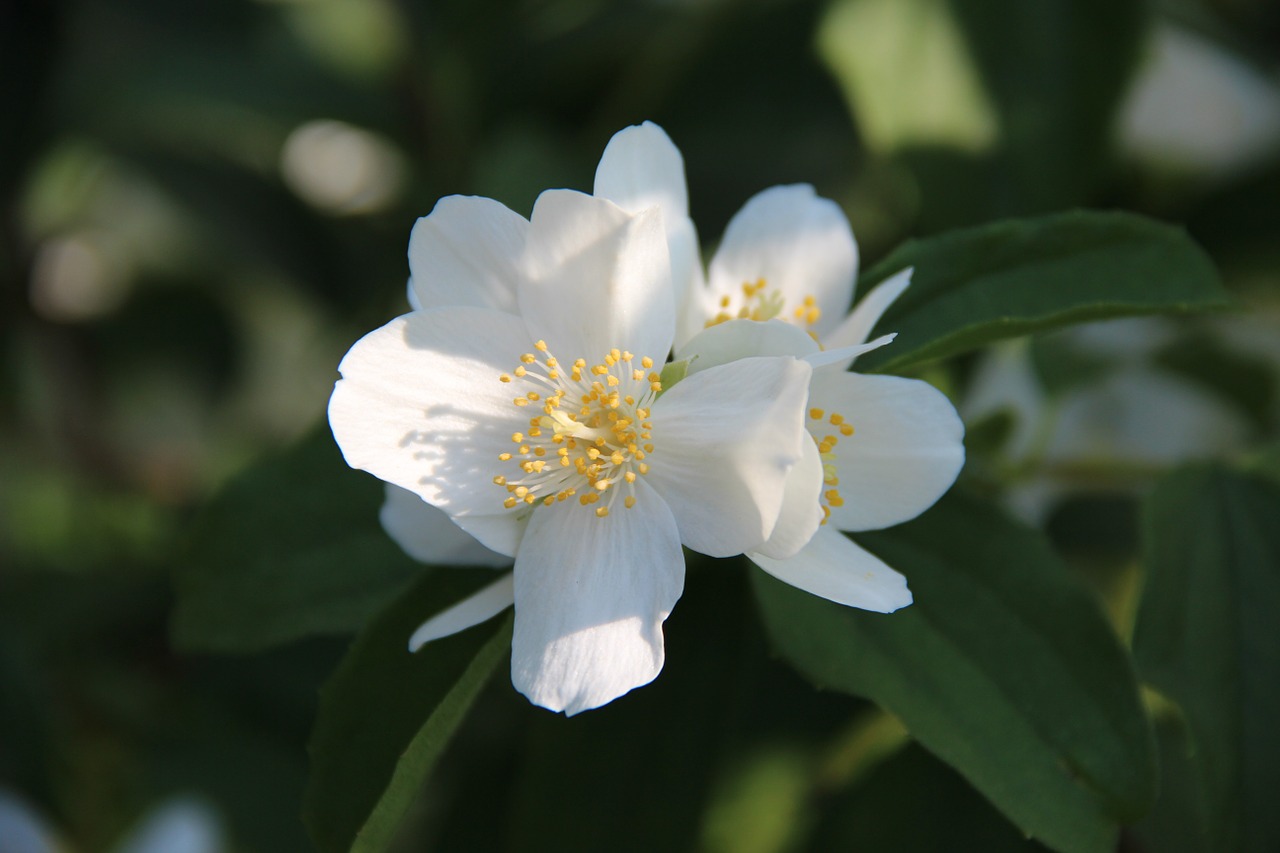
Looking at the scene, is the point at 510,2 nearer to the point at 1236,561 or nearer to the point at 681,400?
the point at 681,400

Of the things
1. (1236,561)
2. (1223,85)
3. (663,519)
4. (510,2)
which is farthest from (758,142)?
(663,519)

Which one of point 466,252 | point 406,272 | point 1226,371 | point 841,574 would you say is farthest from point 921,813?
point 406,272

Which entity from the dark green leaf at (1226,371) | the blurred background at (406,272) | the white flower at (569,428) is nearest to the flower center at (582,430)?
the white flower at (569,428)

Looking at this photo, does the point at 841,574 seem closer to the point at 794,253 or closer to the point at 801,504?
the point at 801,504

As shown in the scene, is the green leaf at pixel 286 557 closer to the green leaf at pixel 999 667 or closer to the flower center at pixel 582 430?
the flower center at pixel 582 430

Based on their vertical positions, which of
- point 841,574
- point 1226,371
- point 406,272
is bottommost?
point 1226,371

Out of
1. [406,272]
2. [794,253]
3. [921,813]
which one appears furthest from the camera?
[406,272]

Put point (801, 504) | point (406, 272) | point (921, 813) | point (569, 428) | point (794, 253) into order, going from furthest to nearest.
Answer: point (406, 272), point (921, 813), point (794, 253), point (569, 428), point (801, 504)
